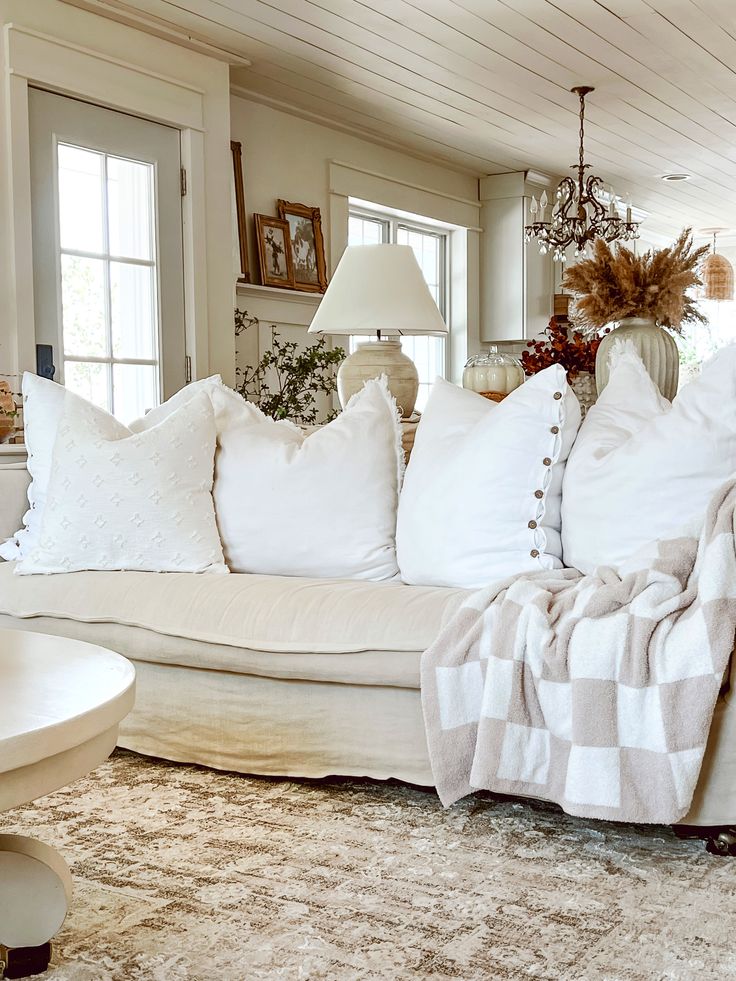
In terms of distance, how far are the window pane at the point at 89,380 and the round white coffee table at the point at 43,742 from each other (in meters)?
2.78

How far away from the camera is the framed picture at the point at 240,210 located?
526 centimetres

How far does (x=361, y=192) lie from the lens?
6.22 meters

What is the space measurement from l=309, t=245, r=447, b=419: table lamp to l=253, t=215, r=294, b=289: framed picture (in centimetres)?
207

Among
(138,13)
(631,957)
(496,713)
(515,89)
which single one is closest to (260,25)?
(138,13)

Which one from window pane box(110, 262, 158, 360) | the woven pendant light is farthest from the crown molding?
the woven pendant light

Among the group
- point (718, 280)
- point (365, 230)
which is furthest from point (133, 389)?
point (718, 280)

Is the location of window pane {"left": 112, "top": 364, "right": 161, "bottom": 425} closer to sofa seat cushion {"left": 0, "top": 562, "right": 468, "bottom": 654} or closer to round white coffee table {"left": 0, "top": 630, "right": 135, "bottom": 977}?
sofa seat cushion {"left": 0, "top": 562, "right": 468, "bottom": 654}

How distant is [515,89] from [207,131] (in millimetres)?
1668

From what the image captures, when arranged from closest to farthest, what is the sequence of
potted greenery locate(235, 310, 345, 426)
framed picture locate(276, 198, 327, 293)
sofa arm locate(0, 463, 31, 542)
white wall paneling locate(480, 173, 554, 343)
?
sofa arm locate(0, 463, 31, 542), potted greenery locate(235, 310, 345, 426), framed picture locate(276, 198, 327, 293), white wall paneling locate(480, 173, 554, 343)

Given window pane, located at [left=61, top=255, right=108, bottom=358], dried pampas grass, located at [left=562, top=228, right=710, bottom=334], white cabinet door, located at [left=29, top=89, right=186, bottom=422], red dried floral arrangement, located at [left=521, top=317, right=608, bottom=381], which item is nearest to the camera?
dried pampas grass, located at [left=562, top=228, right=710, bottom=334]

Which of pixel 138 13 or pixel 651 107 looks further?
pixel 651 107

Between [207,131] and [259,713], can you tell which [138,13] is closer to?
[207,131]

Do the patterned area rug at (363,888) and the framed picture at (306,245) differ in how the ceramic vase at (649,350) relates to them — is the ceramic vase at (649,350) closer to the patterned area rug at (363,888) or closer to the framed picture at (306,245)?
the patterned area rug at (363,888)

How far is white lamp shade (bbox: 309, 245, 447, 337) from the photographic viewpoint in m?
3.34
